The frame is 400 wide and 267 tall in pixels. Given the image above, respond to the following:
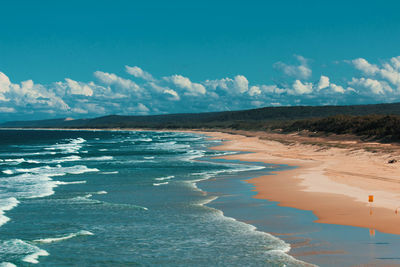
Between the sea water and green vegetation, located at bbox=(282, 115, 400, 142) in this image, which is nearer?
the sea water

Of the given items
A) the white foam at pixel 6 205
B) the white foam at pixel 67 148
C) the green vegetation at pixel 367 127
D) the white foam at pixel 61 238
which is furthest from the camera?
the white foam at pixel 67 148

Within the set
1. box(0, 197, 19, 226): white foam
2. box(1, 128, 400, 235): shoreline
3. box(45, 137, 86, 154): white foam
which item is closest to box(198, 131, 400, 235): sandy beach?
box(1, 128, 400, 235): shoreline

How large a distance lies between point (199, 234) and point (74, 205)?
815cm

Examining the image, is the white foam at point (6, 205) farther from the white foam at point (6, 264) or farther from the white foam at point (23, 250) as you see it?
the white foam at point (6, 264)

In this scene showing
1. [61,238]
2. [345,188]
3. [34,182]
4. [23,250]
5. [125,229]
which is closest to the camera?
[23,250]

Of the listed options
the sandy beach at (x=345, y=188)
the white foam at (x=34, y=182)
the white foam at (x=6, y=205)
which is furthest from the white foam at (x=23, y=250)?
the white foam at (x=34, y=182)

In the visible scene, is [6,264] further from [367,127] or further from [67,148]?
[67,148]

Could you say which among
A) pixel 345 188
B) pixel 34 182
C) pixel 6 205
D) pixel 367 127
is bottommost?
pixel 34 182

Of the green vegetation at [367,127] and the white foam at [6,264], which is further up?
the green vegetation at [367,127]

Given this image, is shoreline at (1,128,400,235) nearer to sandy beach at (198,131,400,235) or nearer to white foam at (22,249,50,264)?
→ sandy beach at (198,131,400,235)

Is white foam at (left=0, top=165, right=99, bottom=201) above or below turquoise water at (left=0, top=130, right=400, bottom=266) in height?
below

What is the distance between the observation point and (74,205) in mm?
Result: 21750

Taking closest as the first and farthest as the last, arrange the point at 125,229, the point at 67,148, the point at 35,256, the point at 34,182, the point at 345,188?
the point at 35,256
the point at 125,229
the point at 345,188
the point at 34,182
the point at 67,148

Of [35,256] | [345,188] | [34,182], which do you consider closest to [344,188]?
[345,188]
